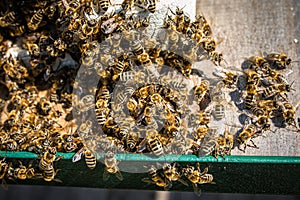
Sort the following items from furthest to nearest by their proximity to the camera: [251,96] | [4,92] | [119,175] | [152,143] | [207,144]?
[4,92]
[251,96]
[119,175]
[207,144]
[152,143]

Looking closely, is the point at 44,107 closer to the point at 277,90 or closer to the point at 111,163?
the point at 111,163

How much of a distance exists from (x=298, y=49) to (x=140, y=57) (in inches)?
65.8

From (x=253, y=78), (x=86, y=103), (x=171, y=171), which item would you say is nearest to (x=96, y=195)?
(x=86, y=103)

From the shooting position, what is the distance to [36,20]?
4.21 metres

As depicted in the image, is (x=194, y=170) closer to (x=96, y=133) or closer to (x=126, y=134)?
(x=126, y=134)

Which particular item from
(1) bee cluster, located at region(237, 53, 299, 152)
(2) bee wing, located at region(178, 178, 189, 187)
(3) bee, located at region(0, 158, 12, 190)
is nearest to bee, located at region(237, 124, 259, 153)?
(1) bee cluster, located at region(237, 53, 299, 152)

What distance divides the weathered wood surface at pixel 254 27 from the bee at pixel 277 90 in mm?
178

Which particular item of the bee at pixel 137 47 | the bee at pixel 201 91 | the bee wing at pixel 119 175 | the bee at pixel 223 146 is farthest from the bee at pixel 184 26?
the bee wing at pixel 119 175

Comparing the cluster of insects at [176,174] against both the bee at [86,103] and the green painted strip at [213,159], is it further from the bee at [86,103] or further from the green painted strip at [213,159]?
the bee at [86,103]

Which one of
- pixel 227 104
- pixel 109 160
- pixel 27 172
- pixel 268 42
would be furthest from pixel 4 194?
pixel 268 42

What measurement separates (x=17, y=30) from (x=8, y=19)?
0.16 m

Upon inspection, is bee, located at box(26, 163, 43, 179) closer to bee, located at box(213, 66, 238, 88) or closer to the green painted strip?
the green painted strip

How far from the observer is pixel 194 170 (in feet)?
11.6

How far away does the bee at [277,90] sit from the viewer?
390 cm
